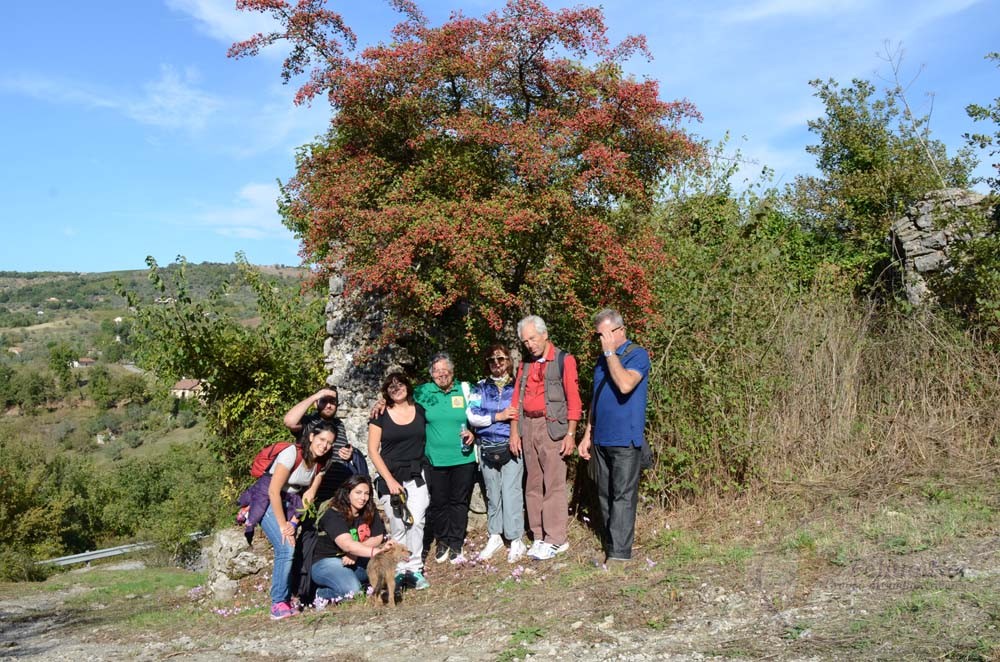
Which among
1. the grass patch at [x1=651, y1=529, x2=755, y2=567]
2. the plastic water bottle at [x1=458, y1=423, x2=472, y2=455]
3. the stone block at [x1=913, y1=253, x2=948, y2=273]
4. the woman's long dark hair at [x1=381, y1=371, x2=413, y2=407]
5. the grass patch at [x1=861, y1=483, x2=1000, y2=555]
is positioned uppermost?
the stone block at [x1=913, y1=253, x2=948, y2=273]

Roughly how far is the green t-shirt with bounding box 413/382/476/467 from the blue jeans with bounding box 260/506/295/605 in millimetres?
1224

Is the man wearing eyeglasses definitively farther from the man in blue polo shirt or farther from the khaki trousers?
the man in blue polo shirt

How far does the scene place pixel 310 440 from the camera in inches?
208

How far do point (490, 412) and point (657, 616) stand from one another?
216 cm

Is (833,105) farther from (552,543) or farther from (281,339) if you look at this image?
(552,543)

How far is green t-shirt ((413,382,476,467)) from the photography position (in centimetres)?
583

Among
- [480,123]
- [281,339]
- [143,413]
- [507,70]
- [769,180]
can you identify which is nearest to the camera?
[480,123]

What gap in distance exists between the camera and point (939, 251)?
27.6 feet

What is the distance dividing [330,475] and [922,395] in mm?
4847

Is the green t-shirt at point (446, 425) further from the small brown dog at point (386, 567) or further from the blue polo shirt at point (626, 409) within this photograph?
the blue polo shirt at point (626, 409)

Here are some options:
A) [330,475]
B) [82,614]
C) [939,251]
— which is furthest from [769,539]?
[82,614]

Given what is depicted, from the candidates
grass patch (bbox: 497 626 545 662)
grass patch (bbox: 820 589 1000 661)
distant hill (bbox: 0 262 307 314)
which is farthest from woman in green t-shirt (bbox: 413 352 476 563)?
distant hill (bbox: 0 262 307 314)

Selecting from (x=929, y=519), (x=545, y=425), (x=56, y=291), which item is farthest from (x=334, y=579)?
(x=56, y=291)

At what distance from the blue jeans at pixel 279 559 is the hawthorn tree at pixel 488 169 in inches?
72.8
